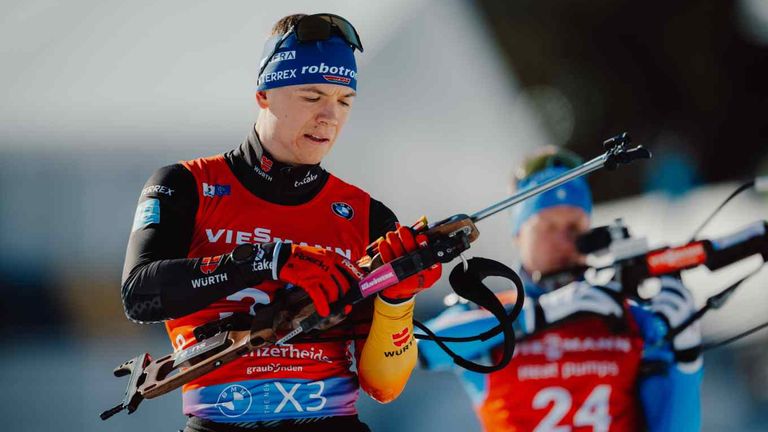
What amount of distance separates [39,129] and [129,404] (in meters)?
6.21

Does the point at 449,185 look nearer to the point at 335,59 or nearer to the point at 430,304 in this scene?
the point at 430,304

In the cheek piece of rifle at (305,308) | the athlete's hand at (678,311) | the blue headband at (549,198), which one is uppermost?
the blue headband at (549,198)

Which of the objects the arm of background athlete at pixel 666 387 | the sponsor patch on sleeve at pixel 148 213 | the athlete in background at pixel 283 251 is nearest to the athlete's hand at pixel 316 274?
the athlete in background at pixel 283 251

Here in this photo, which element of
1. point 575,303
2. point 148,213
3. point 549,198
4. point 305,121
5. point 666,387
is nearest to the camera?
point 148,213

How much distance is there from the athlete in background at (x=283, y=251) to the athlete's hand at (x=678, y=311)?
1.62 metres

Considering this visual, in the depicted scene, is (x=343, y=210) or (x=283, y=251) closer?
(x=283, y=251)

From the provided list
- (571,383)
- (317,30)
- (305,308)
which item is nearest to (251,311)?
(305,308)

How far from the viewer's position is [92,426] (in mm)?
6852

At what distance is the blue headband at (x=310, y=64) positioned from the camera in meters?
2.58

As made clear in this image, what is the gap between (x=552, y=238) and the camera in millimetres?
4039

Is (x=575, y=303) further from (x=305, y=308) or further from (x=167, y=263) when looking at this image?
(x=167, y=263)

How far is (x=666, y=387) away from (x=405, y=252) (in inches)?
78.6

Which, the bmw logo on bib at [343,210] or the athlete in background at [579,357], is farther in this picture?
the athlete in background at [579,357]

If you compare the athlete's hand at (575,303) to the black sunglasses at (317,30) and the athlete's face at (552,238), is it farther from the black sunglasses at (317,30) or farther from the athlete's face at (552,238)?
the black sunglasses at (317,30)
